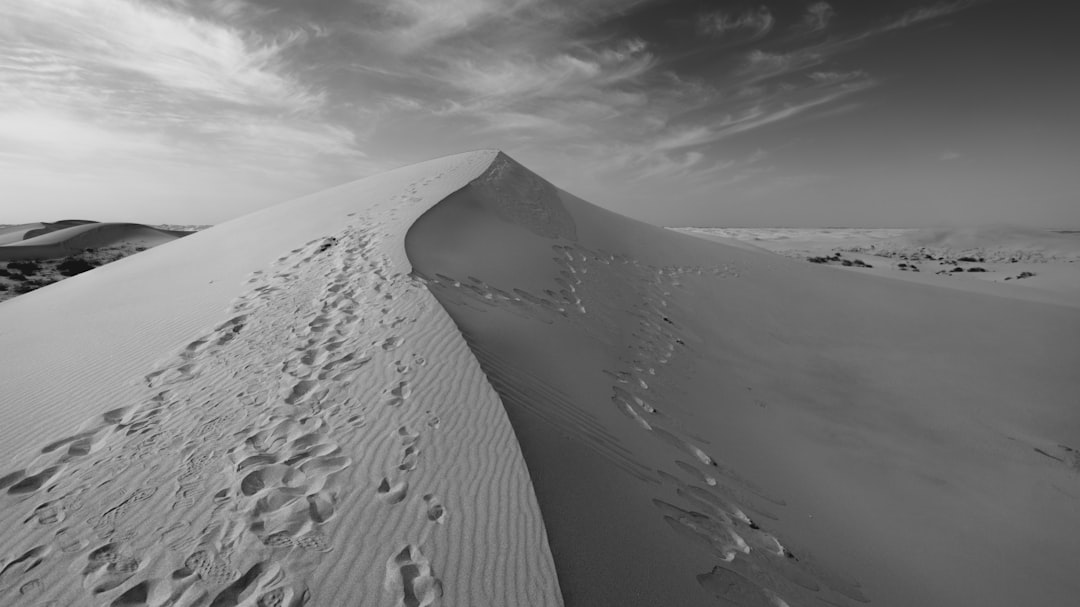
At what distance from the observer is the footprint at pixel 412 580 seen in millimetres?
2020

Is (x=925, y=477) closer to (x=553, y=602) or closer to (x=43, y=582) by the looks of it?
(x=553, y=602)

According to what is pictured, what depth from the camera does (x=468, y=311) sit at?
5133mm

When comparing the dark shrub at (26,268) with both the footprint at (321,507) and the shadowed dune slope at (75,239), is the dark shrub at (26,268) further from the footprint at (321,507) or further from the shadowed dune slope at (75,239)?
the footprint at (321,507)

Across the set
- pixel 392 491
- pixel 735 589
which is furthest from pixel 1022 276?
pixel 392 491

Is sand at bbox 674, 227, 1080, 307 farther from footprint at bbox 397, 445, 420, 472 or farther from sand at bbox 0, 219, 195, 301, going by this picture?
sand at bbox 0, 219, 195, 301

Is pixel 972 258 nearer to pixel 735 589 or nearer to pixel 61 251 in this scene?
pixel 735 589

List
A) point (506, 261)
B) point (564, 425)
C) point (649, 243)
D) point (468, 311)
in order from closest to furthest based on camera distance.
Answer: point (564, 425) < point (468, 311) < point (506, 261) < point (649, 243)

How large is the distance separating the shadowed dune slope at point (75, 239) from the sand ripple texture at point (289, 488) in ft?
99.9

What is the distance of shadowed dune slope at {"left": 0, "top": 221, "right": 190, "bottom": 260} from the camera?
81.7 feet

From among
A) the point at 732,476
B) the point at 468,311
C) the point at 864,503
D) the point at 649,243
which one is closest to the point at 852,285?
the point at 649,243

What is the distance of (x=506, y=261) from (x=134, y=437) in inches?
197

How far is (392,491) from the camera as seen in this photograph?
261cm

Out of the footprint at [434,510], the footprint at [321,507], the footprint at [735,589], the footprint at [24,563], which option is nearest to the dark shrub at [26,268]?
the footprint at [24,563]

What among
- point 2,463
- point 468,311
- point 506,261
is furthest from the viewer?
point 506,261
